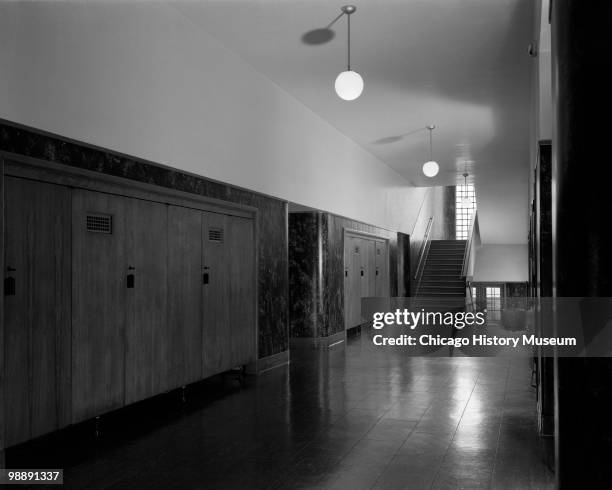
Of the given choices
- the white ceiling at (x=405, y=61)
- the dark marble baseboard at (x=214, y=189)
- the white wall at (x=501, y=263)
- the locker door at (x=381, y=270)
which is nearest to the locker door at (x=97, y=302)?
the dark marble baseboard at (x=214, y=189)

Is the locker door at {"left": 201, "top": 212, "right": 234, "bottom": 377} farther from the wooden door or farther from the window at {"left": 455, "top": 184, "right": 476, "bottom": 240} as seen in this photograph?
the window at {"left": 455, "top": 184, "right": 476, "bottom": 240}

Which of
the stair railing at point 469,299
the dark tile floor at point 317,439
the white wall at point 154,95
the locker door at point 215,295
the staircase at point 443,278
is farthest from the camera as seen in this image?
the staircase at point 443,278

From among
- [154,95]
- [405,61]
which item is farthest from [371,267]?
[154,95]

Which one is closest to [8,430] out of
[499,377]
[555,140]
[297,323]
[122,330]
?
[122,330]

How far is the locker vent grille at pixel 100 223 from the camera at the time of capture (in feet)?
15.4

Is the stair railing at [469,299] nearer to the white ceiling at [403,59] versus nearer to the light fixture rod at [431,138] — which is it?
the light fixture rod at [431,138]

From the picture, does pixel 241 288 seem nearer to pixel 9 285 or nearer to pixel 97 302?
pixel 97 302

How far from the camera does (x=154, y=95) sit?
209 inches

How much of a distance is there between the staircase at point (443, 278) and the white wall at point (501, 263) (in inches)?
26.4

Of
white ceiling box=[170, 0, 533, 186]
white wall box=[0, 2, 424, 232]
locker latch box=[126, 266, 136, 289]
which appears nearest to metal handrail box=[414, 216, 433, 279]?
white ceiling box=[170, 0, 533, 186]

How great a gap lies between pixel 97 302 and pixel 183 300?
124 cm

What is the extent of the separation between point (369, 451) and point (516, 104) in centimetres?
638

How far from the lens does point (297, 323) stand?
9.65m

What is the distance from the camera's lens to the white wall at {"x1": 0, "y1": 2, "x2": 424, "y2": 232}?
13.2ft
